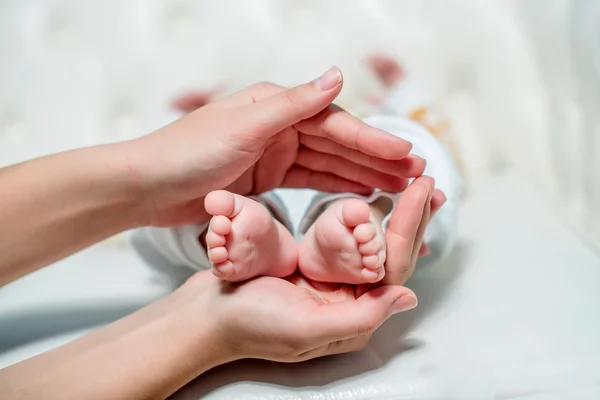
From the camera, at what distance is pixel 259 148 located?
702 mm

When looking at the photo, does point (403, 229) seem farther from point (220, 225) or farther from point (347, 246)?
point (220, 225)

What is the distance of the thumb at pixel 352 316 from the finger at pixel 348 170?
197mm

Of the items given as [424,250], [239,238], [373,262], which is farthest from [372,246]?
[424,250]

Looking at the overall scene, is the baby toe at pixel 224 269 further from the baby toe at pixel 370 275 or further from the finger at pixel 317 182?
the finger at pixel 317 182

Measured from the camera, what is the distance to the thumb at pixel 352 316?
57cm

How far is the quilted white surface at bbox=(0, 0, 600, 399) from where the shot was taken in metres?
0.65

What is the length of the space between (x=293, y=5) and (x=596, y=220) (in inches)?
24.1

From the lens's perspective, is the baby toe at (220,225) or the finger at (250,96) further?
the finger at (250,96)

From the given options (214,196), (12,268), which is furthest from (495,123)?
(12,268)

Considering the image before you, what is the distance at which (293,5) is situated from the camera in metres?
1.13

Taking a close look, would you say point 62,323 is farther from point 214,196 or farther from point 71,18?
point 71,18

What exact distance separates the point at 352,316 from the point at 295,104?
23 cm

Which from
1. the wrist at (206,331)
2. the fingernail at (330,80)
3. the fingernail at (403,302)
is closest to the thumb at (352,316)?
the fingernail at (403,302)

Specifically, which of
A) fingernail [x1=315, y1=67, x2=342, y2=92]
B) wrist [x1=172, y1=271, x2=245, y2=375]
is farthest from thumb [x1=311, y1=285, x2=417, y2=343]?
fingernail [x1=315, y1=67, x2=342, y2=92]
